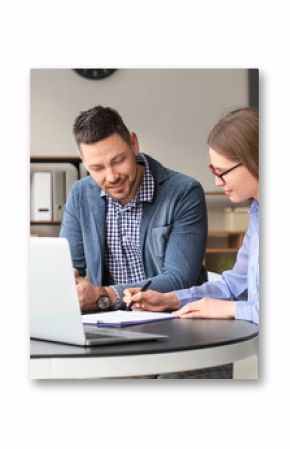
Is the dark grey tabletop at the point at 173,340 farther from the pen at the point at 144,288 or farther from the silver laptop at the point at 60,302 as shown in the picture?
the pen at the point at 144,288

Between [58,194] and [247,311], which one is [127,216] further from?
[247,311]

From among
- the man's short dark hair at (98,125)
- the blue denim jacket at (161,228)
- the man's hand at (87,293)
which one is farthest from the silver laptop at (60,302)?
the man's short dark hair at (98,125)

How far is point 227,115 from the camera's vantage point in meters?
2.25

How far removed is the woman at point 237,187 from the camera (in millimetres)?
2219

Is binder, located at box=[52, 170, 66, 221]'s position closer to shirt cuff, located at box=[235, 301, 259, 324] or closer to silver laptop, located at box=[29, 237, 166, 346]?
silver laptop, located at box=[29, 237, 166, 346]

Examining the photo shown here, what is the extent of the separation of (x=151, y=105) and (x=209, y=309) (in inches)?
25.8

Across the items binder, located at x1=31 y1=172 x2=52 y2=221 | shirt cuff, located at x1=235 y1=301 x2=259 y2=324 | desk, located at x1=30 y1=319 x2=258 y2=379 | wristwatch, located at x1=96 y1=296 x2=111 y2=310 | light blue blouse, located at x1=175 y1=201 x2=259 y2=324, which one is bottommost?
desk, located at x1=30 y1=319 x2=258 y2=379

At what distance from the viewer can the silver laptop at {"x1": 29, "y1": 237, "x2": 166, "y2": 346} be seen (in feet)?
5.63

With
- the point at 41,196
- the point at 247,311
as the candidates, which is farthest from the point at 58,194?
the point at 247,311

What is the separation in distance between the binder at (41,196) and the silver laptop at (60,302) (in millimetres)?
298

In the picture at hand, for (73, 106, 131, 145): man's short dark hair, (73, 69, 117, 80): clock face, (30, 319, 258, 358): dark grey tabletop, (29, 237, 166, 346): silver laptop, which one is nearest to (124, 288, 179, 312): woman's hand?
(30, 319, 258, 358): dark grey tabletop
